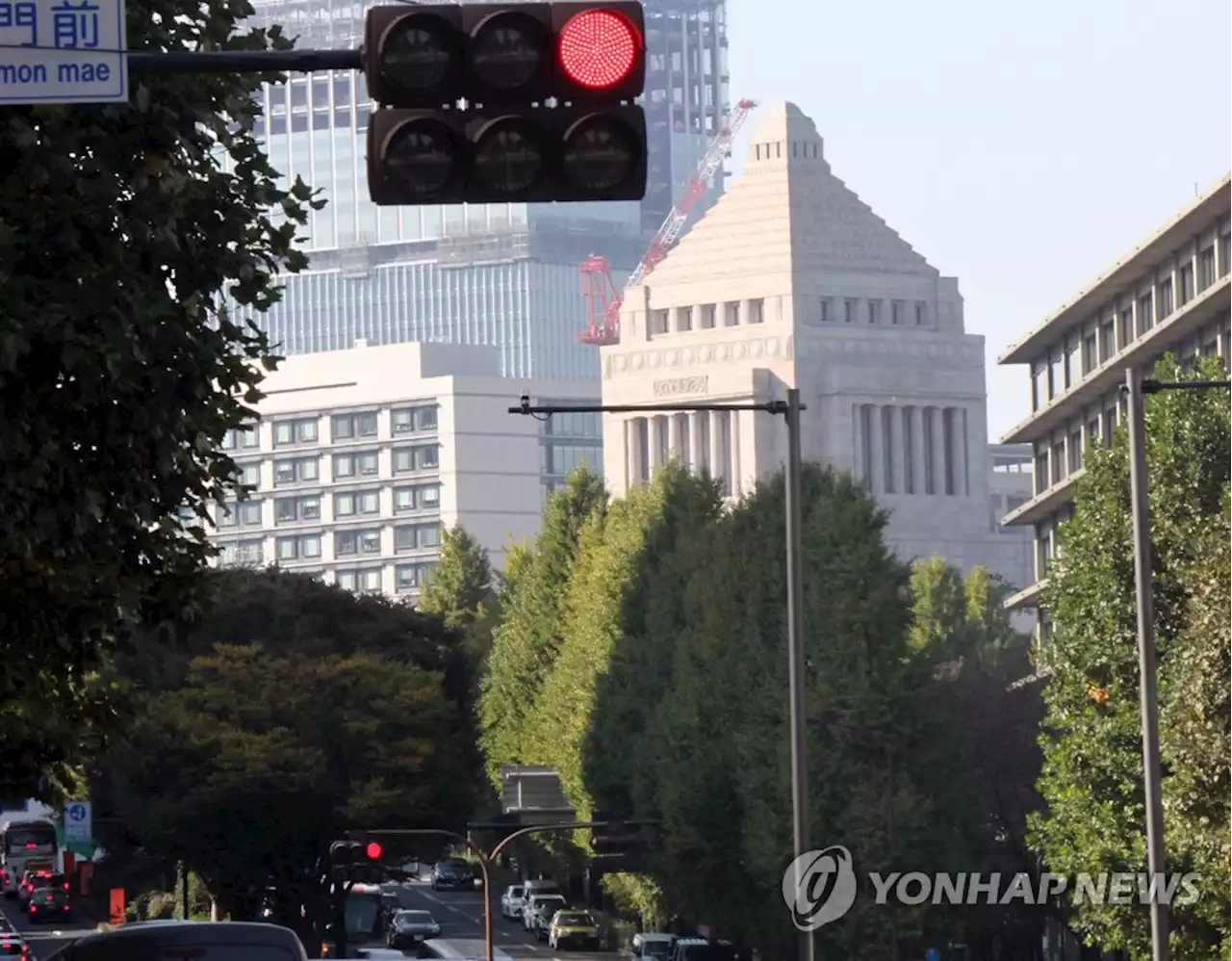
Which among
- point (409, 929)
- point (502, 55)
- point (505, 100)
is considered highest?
point (502, 55)

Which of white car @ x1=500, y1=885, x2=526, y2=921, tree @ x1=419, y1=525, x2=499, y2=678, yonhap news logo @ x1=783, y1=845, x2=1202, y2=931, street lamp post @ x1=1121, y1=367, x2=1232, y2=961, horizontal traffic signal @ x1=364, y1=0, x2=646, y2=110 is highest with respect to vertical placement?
tree @ x1=419, y1=525, x2=499, y2=678

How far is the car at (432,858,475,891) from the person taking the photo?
141500 mm

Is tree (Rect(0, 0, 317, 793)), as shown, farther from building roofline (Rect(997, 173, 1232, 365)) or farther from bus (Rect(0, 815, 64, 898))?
bus (Rect(0, 815, 64, 898))

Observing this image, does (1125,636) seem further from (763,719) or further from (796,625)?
(763,719)

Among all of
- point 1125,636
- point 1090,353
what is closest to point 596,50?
point 1125,636

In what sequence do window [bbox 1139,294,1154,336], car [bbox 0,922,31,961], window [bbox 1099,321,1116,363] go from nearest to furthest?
1. car [bbox 0,922,31,961]
2. window [bbox 1139,294,1154,336]
3. window [bbox 1099,321,1116,363]

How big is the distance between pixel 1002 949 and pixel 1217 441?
39.2m

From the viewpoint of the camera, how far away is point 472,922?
11800 cm

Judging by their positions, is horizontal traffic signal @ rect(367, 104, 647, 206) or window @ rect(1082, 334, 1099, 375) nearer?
horizontal traffic signal @ rect(367, 104, 647, 206)

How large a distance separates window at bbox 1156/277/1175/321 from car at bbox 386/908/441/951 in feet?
110

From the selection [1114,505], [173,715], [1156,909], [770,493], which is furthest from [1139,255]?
[1156,909]

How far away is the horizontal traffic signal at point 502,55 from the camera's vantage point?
1306 cm

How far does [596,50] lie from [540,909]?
324ft

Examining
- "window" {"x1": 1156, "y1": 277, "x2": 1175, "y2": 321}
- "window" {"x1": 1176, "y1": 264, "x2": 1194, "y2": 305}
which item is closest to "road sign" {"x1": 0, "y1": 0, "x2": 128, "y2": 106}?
"window" {"x1": 1176, "y1": 264, "x2": 1194, "y2": 305}
